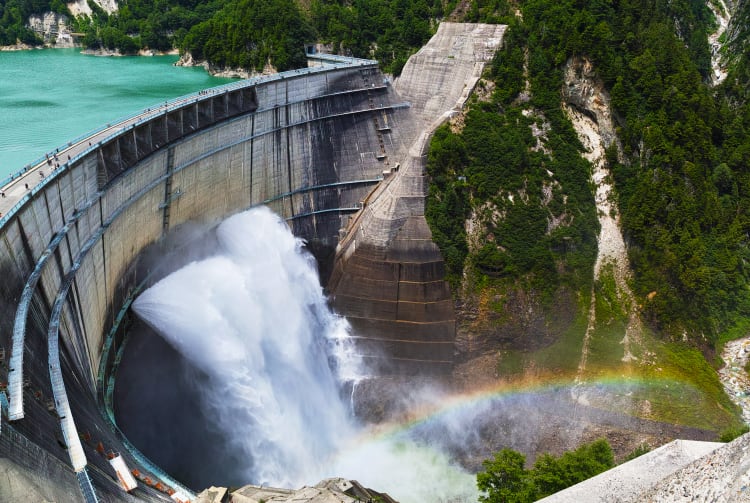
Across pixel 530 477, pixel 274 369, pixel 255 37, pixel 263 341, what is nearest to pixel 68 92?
pixel 255 37

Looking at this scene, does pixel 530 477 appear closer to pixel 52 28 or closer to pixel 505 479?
pixel 505 479

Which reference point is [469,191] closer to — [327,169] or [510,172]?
[510,172]

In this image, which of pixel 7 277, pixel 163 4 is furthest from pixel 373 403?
pixel 163 4

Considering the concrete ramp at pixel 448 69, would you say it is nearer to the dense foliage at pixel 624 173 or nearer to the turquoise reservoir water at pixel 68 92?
the dense foliage at pixel 624 173

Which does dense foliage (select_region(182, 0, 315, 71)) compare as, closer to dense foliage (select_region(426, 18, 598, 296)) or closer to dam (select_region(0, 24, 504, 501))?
dam (select_region(0, 24, 504, 501))

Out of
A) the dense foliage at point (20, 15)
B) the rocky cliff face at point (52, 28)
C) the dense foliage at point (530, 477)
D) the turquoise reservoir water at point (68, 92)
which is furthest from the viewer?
the rocky cliff face at point (52, 28)

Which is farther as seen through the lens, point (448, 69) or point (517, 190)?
point (448, 69)

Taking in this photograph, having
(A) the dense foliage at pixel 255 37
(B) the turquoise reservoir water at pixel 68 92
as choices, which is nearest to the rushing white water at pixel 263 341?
(B) the turquoise reservoir water at pixel 68 92
